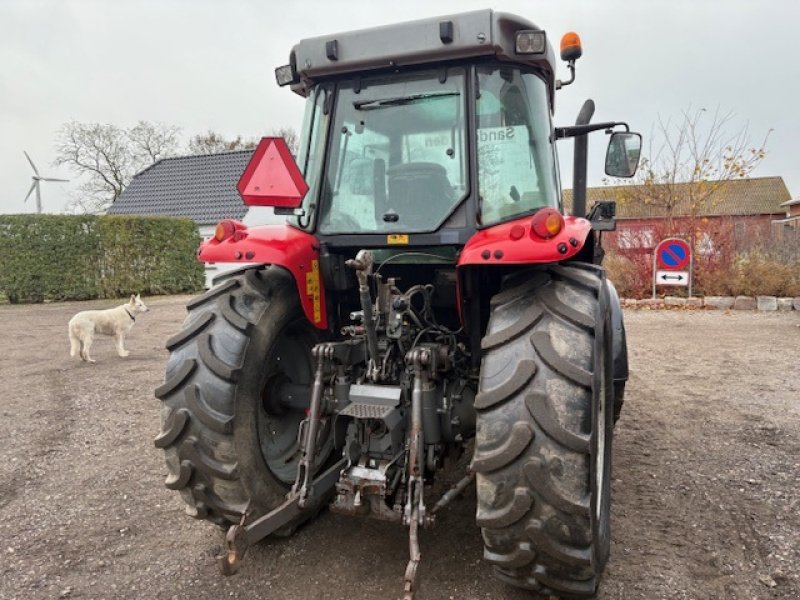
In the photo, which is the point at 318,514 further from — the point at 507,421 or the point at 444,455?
the point at 507,421

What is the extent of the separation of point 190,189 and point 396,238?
71.5ft

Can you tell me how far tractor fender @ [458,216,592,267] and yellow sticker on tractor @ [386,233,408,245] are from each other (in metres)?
0.41

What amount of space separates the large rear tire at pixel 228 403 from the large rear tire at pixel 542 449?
0.97 metres

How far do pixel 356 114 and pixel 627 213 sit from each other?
1387cm

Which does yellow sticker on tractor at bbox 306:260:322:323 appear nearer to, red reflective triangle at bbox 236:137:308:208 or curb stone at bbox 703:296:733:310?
red reflective triangle at bbox 236:137:308:208

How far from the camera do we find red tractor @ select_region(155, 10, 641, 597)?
1.97 meters

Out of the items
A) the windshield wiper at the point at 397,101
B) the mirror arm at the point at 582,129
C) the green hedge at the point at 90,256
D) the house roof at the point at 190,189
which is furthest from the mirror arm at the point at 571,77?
the house roof at the point at 190,189

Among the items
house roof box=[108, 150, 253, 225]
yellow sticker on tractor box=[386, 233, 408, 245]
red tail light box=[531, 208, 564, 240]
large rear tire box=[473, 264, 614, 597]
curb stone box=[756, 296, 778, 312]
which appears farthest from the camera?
house roof box=[108, 150, 253, 225]

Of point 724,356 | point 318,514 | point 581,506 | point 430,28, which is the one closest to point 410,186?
point 430,28

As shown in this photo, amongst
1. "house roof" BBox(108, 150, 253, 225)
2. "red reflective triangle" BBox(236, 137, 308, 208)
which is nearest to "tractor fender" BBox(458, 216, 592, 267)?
Answer: "red reflective triangle" BBox(236, 137, 308, 208)

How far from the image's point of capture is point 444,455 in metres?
2.59

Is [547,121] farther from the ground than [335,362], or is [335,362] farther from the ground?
[547,121]

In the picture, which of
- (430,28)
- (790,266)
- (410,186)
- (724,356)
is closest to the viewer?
(430,28)

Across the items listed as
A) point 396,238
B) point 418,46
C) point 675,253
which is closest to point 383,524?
point 396,238
